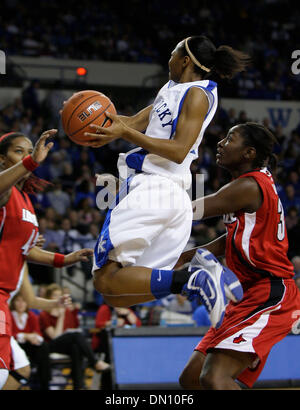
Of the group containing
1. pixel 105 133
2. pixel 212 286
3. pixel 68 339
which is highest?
pixel 105 133

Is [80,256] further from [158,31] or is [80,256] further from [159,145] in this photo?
[158,31]

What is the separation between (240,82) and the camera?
14.6 m

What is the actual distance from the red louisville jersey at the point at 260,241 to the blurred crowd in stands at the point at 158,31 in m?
10.8

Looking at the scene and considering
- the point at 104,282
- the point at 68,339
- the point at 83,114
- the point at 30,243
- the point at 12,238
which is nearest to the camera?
the point at 104,282

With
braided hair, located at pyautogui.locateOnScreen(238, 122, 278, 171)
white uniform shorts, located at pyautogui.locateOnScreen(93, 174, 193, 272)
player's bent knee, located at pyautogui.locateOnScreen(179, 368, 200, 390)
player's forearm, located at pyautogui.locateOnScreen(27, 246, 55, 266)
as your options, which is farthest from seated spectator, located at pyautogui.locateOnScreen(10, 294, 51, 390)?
braided hair, located at pyautogui.locateOnScreen(238, 122, 278, 171)

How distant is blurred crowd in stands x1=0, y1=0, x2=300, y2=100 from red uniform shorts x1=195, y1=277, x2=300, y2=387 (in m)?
11.0

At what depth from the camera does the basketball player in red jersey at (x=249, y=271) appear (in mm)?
3336

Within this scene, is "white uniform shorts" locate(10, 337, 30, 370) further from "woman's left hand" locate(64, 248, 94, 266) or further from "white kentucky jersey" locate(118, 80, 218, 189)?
"white kentucky jersey" locate(118, 80, 218, 189)

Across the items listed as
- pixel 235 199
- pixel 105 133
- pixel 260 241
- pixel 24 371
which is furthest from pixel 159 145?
pixel 24 371

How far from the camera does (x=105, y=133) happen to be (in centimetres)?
311

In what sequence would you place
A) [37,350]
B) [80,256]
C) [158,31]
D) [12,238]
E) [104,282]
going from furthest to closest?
[158,31], [37,350], [80,256], [12,238], [104,282]

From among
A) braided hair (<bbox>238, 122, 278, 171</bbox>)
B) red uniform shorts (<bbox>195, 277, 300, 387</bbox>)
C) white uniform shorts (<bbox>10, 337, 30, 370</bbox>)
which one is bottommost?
white uniform shorts (<bbox>10, 337, 30, 370</bbox>)

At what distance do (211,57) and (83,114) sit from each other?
86cm

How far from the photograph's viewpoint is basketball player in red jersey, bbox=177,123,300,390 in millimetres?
3336
